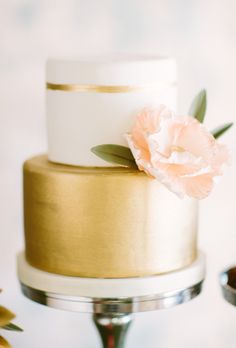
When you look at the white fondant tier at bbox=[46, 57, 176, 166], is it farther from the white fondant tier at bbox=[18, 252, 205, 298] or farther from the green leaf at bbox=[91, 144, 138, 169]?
the white fondant tier at bbox=[18, 252, 205, 298]

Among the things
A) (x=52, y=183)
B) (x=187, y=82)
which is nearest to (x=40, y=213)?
(x=52, y=183)

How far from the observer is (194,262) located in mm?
900

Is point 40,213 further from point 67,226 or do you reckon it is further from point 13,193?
point 13,193

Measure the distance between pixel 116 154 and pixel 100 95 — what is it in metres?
0.08

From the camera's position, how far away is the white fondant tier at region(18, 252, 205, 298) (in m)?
0.82

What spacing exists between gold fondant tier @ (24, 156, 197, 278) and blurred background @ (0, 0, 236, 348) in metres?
0.35

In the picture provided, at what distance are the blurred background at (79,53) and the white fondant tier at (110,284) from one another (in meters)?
0.37

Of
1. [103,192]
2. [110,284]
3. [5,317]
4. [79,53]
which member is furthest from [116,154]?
[79,53]

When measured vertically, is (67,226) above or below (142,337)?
above

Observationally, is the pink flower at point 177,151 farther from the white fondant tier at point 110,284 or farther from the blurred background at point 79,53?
the blurred background at point 79,53

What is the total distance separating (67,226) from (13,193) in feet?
1.31

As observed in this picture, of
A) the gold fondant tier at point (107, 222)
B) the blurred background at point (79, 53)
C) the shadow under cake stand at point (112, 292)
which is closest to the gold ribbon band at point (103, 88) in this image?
the gold fondant tier at point (107, 222)

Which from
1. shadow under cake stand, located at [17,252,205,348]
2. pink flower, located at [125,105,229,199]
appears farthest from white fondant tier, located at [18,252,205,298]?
pink flower, located at [125,105,229,199]

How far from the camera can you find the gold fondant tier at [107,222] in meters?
0.81
